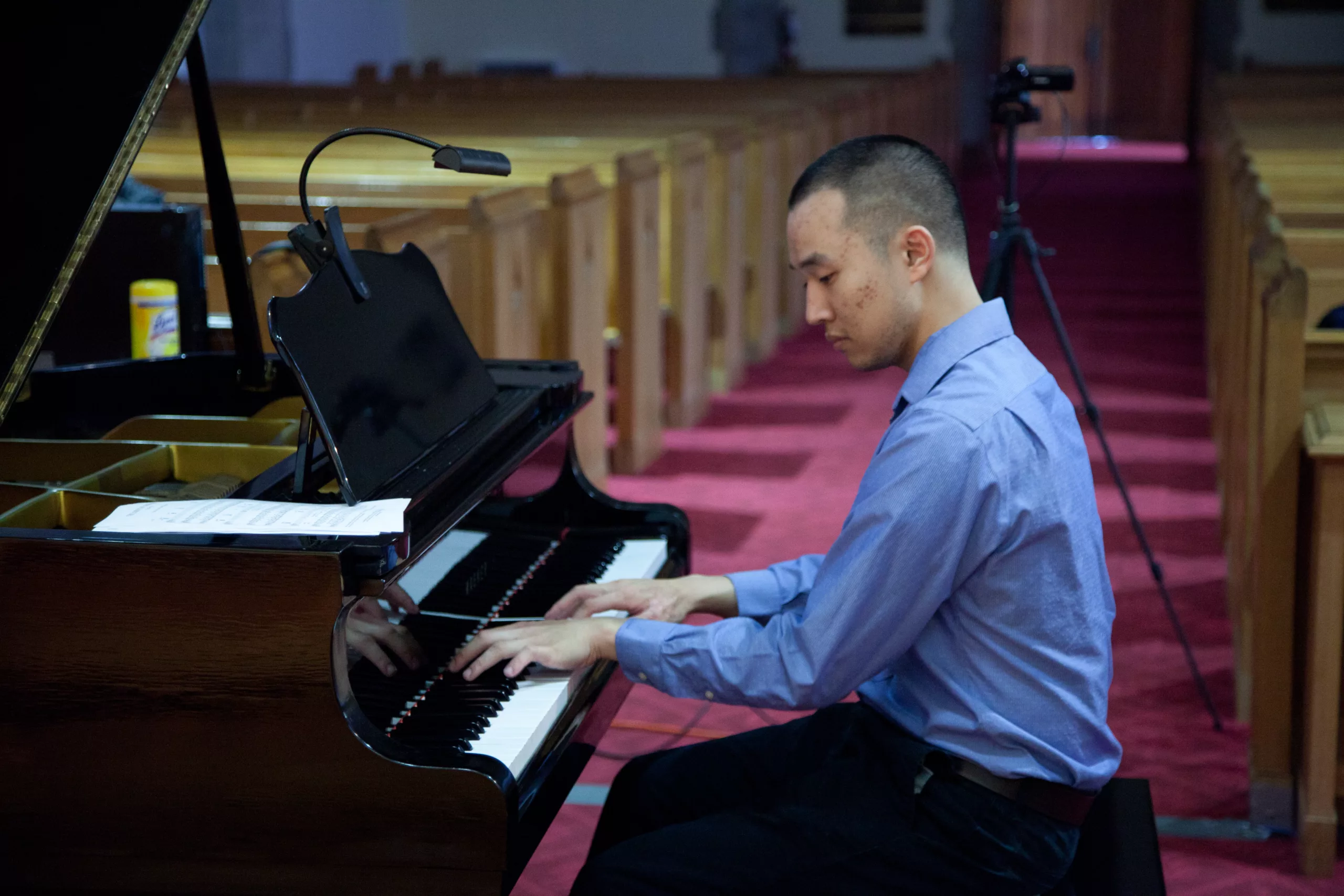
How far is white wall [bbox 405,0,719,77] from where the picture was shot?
15211mm

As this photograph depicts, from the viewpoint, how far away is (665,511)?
2480mm

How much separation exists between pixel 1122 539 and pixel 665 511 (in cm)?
262

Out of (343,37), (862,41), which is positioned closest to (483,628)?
(343,37)

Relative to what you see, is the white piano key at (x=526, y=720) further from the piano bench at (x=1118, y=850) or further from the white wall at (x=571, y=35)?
the white wall at (x=571, y=35)

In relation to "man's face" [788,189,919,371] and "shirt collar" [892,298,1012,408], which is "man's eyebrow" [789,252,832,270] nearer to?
"man's face" [788,189,919,371]

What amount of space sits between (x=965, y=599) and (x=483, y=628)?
692 mm

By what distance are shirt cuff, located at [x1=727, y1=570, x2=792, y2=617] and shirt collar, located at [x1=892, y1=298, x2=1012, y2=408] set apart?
1.41ft

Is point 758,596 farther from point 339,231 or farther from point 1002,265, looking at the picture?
point 1002,265

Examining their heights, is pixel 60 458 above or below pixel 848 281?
below

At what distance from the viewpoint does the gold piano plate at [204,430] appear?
232 centimetres

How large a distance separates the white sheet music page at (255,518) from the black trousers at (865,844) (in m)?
0.51

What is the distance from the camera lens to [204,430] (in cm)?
233

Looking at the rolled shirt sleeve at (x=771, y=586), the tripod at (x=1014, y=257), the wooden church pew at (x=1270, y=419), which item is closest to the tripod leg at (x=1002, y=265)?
the tripod at (x=1014, y=257)

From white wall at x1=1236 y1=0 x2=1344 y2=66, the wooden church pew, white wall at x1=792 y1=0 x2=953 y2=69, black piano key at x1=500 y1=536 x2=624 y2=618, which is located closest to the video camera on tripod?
the wooden church pew
